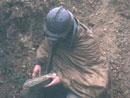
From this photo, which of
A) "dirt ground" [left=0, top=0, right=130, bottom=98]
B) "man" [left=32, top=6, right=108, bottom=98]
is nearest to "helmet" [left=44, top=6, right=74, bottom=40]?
"man" [left=32, top=6, right=108, bottom=98]

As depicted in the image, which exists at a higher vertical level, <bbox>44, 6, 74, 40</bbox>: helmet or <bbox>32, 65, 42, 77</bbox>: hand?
<bbox>44, 6, 74, 40</bbox>: helmet

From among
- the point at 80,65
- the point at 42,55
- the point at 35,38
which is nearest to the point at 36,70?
the point at 42,55

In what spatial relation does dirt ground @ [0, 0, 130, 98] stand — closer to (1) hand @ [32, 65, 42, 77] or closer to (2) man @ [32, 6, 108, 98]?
(1) hand @ [32, 65, 42, 77]

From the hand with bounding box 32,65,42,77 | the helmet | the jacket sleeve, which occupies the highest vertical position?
the helmet

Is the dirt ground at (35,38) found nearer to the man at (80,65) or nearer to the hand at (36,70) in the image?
the hand at (36,70)

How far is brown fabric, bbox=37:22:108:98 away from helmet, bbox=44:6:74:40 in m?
0.28

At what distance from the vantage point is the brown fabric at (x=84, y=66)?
344 cm

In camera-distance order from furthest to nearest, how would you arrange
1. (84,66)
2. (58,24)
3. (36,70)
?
(36,70)
(84,66)
(58,24)

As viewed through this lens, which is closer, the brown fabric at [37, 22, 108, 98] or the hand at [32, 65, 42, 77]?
the brown fabric at [37, 22, 108, 98]

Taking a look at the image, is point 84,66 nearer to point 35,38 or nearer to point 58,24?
point 58,24

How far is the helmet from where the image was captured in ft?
9.98

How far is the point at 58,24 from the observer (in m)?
3.04

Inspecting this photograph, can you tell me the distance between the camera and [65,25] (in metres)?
3.06

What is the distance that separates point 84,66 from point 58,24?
803 millimetres
